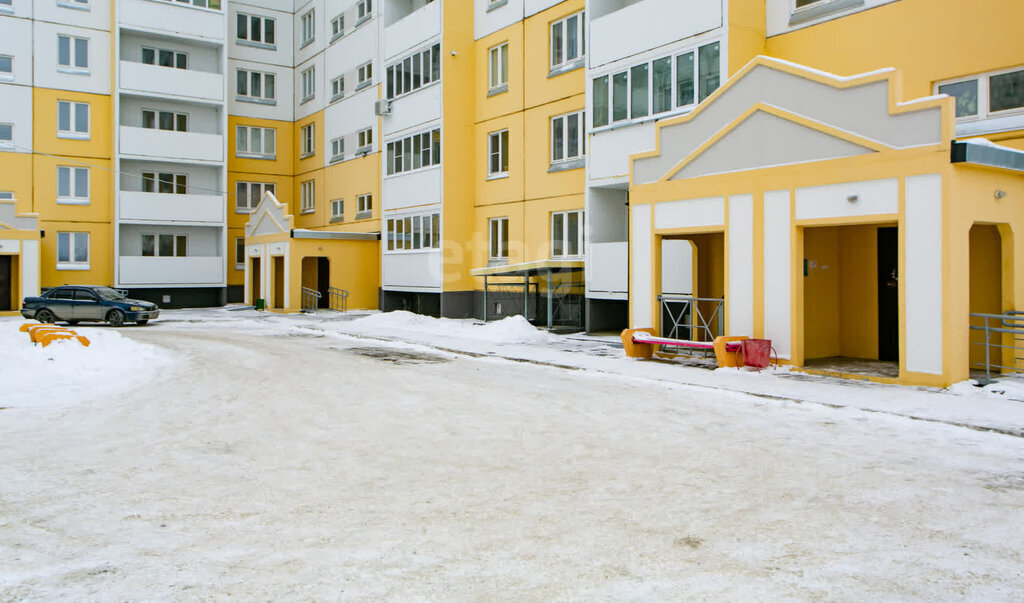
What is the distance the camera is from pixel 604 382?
532 inches

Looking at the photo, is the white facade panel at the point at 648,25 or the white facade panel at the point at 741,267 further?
the white facade panel at the point at 648,25

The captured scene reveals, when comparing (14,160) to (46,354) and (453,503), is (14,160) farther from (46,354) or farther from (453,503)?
(453,503)

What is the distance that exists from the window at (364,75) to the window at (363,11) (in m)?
1.95

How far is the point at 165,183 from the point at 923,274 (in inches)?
1423

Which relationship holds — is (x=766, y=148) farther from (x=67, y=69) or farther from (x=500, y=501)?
(x=67, y=69)

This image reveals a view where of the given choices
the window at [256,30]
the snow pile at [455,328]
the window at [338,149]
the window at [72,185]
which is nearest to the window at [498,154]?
the snow pile at [455,328]

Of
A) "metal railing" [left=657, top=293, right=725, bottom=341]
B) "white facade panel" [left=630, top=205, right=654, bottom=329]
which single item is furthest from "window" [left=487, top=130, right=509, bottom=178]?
"white facade panel" [left=630, top=205, right=654, bottom=329]

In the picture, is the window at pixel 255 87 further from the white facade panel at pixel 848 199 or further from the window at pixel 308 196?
the white facade panel at pixel 848 199

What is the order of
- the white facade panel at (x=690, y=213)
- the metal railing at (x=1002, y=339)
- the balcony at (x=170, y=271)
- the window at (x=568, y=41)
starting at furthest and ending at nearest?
the balcony at (x=170, y=271), the window at (x=568, y=41), the white facade panel at (x=690, y=213), the metal railing at (x=1002, y=339)

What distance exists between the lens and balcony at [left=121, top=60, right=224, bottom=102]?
37.1m

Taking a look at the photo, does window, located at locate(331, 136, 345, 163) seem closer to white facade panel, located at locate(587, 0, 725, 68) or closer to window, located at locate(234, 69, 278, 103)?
window, located at locate(234, 69, 278, 103)

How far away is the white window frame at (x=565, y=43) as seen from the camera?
24562mm

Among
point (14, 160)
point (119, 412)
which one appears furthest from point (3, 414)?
point (14, 160)

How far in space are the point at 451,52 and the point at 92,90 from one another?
62.0ft
